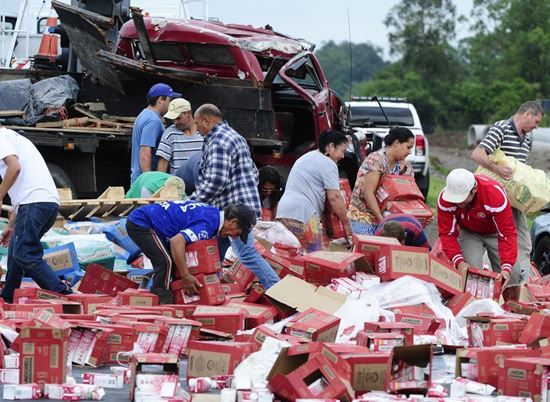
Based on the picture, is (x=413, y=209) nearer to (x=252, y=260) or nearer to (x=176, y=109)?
(x=252, y=260)

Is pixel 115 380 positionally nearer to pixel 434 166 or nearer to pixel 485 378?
pixel 485 378

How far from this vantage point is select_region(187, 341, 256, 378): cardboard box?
8070 millimetres

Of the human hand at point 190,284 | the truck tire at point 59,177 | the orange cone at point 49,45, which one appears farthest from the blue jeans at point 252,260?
the orange cone at point 49,45

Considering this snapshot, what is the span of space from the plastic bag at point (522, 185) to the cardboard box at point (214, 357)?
170 inches

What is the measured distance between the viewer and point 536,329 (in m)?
9.17

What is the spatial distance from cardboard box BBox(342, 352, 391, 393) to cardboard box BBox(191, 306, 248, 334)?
2033 mm

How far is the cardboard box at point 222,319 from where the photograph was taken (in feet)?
31.3

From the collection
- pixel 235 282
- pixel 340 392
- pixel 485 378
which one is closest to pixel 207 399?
pixel 340 392

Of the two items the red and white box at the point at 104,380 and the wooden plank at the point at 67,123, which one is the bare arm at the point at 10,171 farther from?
the wooden plank at the point at 67,123

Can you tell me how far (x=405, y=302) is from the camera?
10.3m

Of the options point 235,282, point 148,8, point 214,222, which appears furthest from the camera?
point 148,8

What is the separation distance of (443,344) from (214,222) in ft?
6.40

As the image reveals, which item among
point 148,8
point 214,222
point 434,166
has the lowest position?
point 434,166

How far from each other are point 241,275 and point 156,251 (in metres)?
1.10
